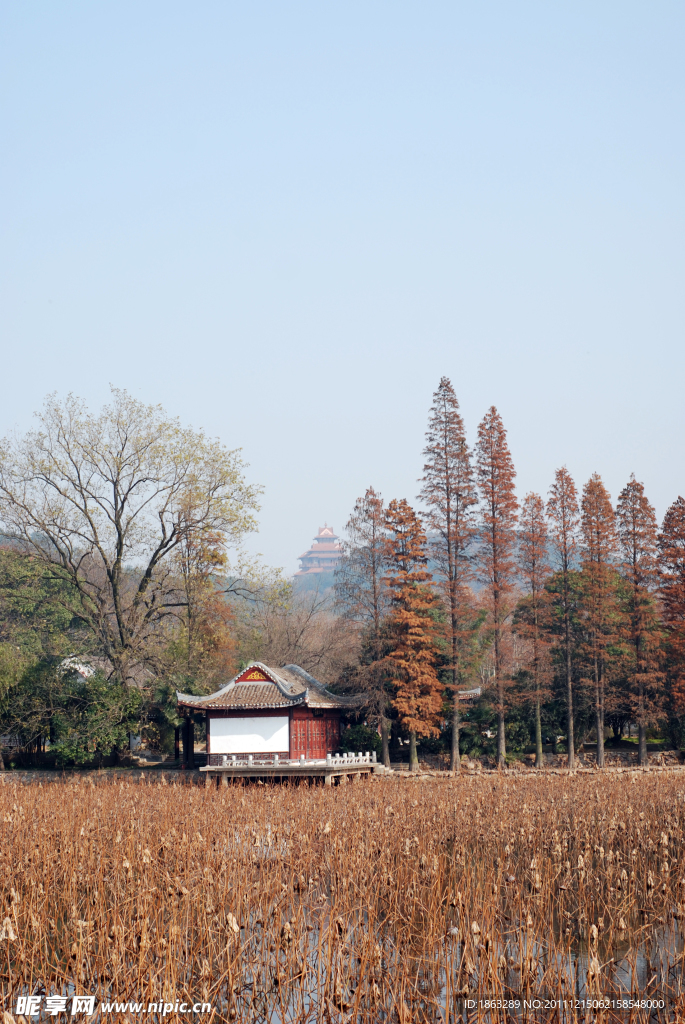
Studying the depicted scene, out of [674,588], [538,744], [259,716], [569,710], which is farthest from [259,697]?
[674,588]

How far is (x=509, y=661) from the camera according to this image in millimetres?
33312

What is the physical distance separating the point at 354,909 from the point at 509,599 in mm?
26289

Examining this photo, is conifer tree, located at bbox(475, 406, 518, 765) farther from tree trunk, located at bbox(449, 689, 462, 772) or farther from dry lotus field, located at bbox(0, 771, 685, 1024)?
dry lotus field, located at bbox(0, 771, 685, 1024)

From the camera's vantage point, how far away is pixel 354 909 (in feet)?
25.2

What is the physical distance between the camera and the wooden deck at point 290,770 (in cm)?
2462

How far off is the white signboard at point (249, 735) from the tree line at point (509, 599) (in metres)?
3.75

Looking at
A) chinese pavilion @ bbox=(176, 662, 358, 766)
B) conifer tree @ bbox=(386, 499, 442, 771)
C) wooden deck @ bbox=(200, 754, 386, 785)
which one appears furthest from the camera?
conifer tree @ bbox=(386, 499, 442, 771)

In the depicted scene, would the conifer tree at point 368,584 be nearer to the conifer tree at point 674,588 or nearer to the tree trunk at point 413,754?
the tree trunk at point 413,754

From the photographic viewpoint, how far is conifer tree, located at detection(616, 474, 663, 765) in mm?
33344

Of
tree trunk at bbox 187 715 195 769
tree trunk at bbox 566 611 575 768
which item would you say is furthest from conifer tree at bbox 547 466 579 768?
tree trunk at bbox 187 715 195 769

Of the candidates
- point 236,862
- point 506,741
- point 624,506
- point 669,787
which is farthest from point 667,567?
point 236,862

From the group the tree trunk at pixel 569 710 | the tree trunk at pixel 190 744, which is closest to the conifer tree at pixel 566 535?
the tree trunk at pixel 569 710

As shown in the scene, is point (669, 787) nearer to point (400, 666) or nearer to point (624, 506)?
point (400, 666)

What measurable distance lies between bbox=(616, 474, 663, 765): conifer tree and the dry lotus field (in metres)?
18.3
